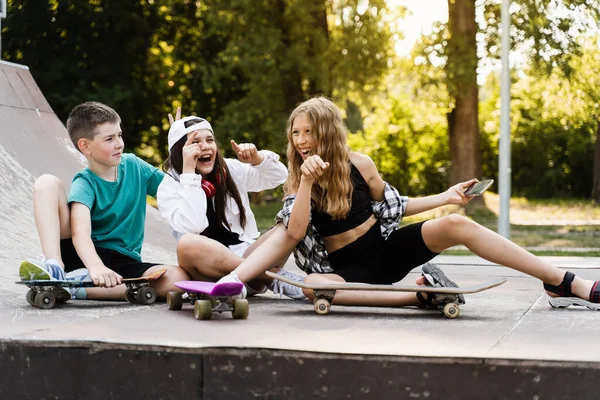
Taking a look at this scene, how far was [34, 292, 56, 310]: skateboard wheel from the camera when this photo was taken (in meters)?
4.02

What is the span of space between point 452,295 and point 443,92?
47.9ft

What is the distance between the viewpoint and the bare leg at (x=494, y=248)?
391 cm

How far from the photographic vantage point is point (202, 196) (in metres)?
4.21

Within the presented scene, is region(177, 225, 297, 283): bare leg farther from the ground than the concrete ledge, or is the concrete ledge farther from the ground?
region(177, 225, 297, 283): bare leg

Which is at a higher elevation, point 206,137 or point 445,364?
point 206,137

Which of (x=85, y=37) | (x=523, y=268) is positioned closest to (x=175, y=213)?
(x=523, y=268)

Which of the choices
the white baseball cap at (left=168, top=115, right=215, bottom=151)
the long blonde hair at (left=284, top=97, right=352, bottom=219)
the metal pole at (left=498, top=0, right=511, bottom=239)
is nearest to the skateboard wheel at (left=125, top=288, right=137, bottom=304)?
the white baseball cap at (left=168, top=115, right=215, bottom=151)

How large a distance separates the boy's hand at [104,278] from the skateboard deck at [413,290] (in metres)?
0.81

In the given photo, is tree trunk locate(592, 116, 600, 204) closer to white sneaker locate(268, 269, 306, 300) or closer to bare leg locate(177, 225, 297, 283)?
white sneaker locate(268, 269, 306, 300)

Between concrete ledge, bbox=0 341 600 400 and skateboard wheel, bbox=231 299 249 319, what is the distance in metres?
0.67

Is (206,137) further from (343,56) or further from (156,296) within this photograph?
(343,56)

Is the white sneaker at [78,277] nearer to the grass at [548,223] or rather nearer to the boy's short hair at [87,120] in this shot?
the boy's short hair at [87,120]


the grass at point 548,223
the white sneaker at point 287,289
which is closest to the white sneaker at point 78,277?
the white sneaker at point 287,289

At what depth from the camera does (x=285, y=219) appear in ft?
13.4
